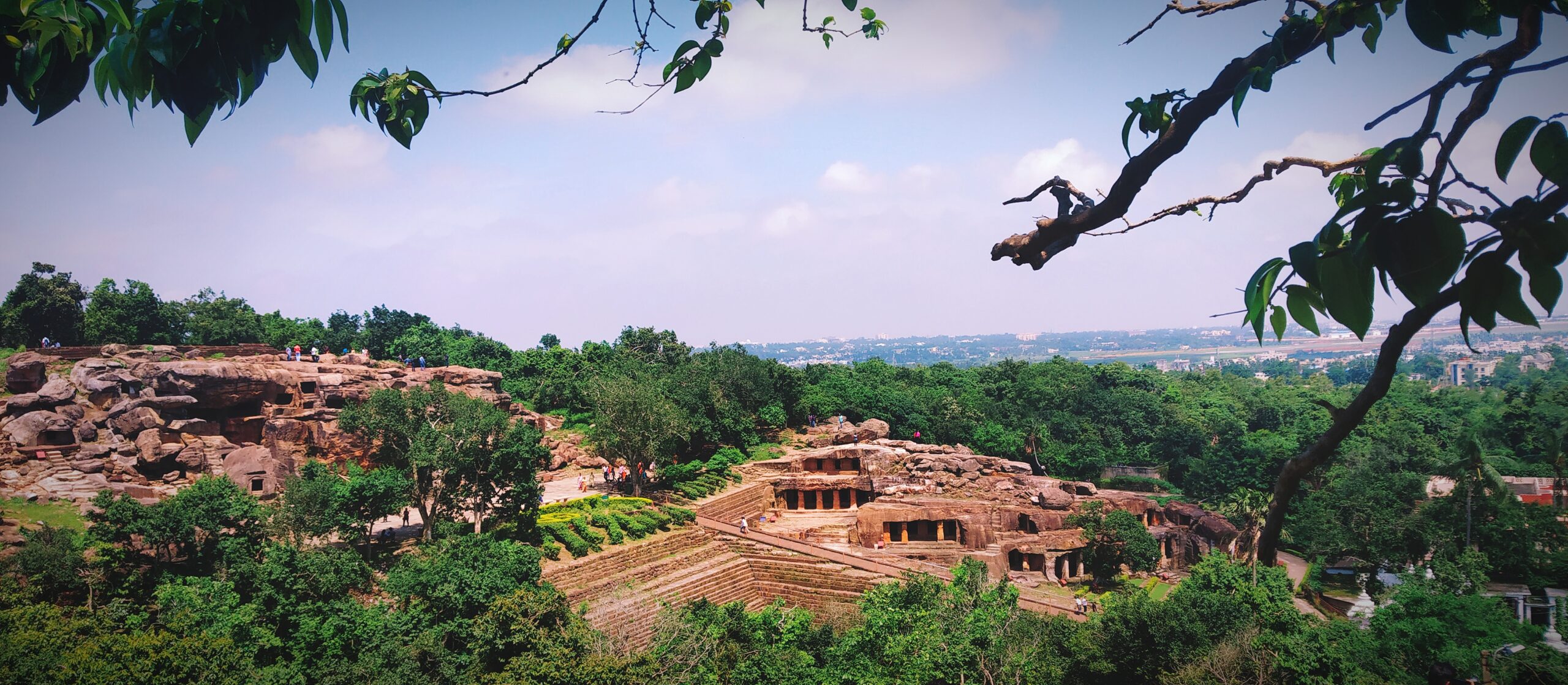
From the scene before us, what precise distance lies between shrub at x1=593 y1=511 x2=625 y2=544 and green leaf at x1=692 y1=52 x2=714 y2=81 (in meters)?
17.7

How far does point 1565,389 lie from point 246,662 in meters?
16.7

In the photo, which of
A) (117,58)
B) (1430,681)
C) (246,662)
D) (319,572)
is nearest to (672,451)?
(319,572)

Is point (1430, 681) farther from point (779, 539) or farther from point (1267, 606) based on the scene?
point (779, 539)

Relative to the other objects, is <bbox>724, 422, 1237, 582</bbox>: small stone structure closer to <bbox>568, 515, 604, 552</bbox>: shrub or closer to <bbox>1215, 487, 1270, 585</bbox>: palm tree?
<bbox>1215, 487, 1270, 585</bbox>: palm tree

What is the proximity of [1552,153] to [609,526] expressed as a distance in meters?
19.6

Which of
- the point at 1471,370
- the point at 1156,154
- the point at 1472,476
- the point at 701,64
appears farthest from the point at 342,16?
the point at 1471,370

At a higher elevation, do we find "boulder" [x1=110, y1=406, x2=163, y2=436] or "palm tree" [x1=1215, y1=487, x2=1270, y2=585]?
"boulder" [x1=110, y1=406, x2=163, y2=436]

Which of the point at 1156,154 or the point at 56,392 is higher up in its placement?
the point at 1156,154

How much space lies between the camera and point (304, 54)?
194 centimetres

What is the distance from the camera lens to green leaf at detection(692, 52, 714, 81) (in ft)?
8.12

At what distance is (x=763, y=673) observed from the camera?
43.2 feet

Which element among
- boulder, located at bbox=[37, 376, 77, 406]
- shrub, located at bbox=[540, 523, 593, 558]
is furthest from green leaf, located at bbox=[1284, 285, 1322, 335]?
boulder, located at bbox=[37, 376, 77, 406]

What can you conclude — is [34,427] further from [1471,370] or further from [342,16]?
[1471,370]

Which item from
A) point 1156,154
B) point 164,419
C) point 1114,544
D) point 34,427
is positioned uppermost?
point 1156,154
